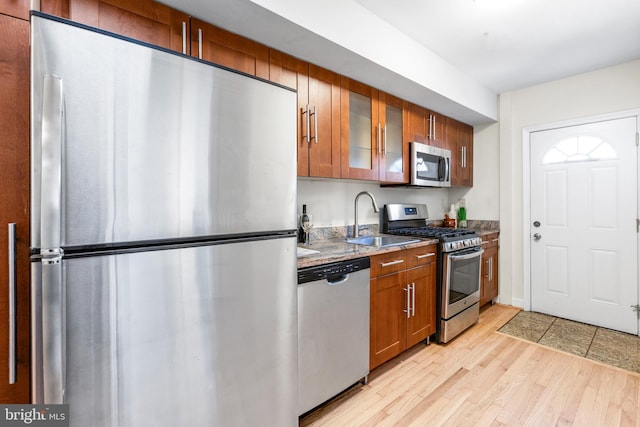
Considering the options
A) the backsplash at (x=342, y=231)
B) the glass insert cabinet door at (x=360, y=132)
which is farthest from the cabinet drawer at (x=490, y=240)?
the glass insert cabinet door at (x=360, y=132)

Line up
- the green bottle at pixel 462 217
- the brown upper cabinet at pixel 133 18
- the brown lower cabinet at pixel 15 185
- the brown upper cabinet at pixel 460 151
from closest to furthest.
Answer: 1. the brown lower cabinet at pixel 15 185
2. the brown upper cabinet at pixel 133 18
3. the brown upper cabinet at pixel 460 151
4. the green bottle at pixel 462 217

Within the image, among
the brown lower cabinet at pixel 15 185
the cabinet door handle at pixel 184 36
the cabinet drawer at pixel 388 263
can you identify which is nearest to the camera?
the brown lower cabinet at pixel 15 185

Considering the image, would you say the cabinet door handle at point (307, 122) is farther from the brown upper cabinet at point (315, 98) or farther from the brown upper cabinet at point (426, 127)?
the brown upper cabinet at point (426, 127)

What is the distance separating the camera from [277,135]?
51.3 inches

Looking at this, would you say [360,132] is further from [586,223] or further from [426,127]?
[586,223]

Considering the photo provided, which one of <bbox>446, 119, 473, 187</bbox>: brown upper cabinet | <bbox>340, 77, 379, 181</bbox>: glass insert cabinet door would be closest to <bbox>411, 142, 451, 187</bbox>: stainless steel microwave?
<bbox>446, 119, 473, 187</bbox>: brown upper cabinet

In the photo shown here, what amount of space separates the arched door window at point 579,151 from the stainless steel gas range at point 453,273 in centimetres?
130

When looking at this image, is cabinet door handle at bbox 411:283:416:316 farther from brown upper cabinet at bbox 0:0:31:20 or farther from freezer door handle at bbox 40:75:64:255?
brown upper cabinet at bbox 0:0:31:20

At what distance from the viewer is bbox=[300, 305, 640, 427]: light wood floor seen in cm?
168

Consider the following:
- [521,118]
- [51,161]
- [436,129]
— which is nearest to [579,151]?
[521,118]

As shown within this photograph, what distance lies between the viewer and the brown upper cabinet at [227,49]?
4.99 ft

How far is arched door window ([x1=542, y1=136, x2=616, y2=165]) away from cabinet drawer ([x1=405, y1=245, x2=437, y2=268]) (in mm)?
1896

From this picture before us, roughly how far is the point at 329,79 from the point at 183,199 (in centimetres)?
151

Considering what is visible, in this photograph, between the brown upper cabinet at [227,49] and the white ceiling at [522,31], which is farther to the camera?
the white ceiling at [522,31]
